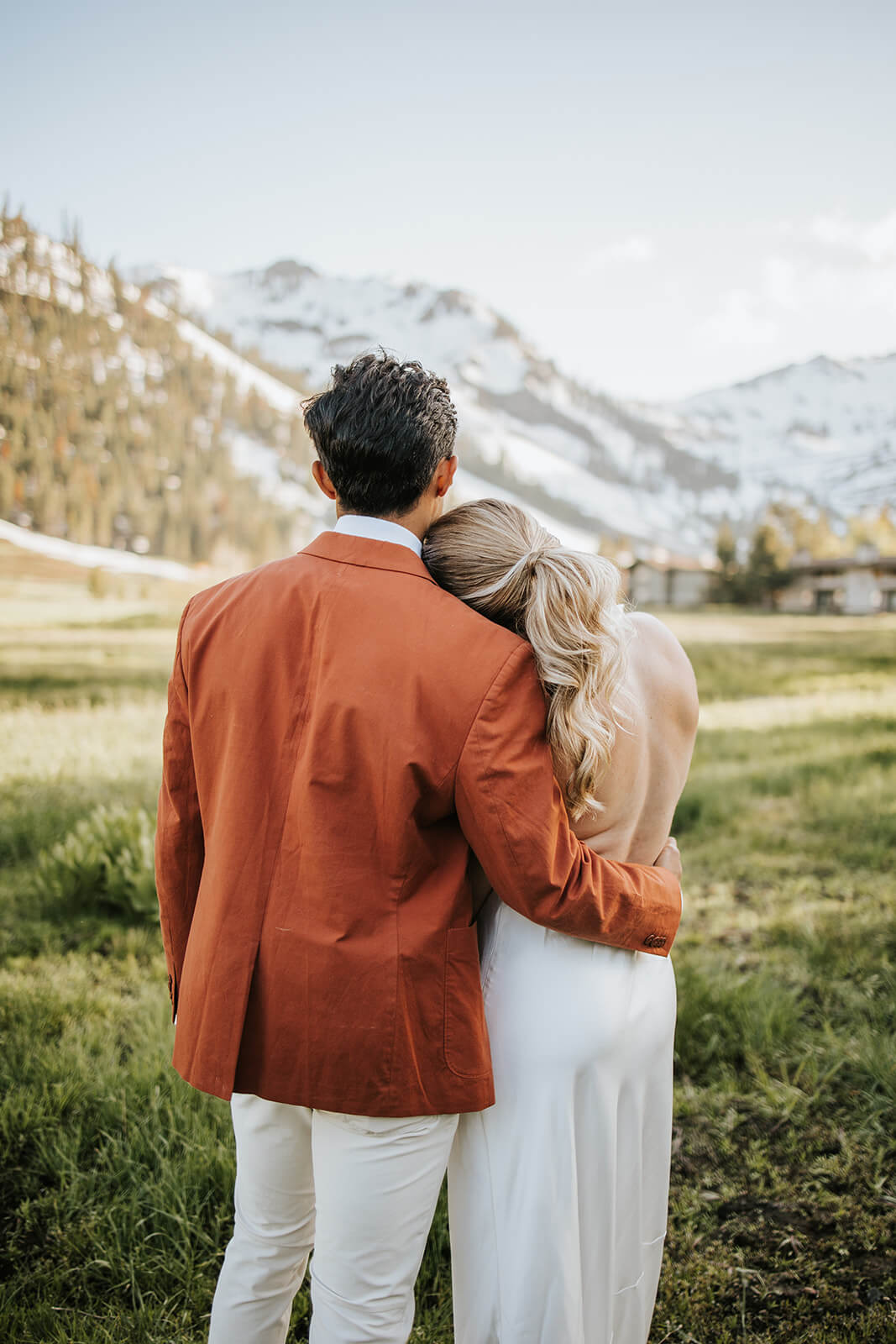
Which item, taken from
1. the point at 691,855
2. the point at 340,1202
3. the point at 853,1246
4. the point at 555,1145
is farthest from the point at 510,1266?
the point at 691,855

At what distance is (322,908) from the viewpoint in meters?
1.13

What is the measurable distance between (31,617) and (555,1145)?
640cm

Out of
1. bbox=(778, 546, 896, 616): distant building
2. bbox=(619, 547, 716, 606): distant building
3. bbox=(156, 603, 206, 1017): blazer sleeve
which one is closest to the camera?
bbox=(156, 603, 206, 1017): blazer sleeve

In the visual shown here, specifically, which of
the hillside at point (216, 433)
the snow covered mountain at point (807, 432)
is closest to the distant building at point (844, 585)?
the snow covered mountain at point (807, 432)

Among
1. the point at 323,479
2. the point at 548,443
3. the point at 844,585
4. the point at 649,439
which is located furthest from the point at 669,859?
the point at 548,443

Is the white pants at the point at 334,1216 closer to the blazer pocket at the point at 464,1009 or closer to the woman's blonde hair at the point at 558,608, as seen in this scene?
the blazer pocket at the point at 464,1009

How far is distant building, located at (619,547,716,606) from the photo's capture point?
10.6 meters

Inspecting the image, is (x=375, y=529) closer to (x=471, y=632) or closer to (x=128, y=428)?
(x=471, y=632)

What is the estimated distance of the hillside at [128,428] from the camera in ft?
22.2

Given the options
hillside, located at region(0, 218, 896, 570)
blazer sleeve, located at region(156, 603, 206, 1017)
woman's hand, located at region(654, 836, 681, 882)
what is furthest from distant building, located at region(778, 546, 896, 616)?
blazer sleeve, located at region(156, 603, 206, 1017)

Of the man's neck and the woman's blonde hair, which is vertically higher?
the man's neck

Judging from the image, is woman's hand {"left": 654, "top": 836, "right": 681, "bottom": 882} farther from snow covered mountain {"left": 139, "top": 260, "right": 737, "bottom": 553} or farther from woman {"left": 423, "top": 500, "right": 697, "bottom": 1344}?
snow covered mountain {"left": 139, "top": 260, "right": 737, "bottom": 553}

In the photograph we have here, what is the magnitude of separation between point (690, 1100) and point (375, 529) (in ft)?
7.95

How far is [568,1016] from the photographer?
1.30 meters
